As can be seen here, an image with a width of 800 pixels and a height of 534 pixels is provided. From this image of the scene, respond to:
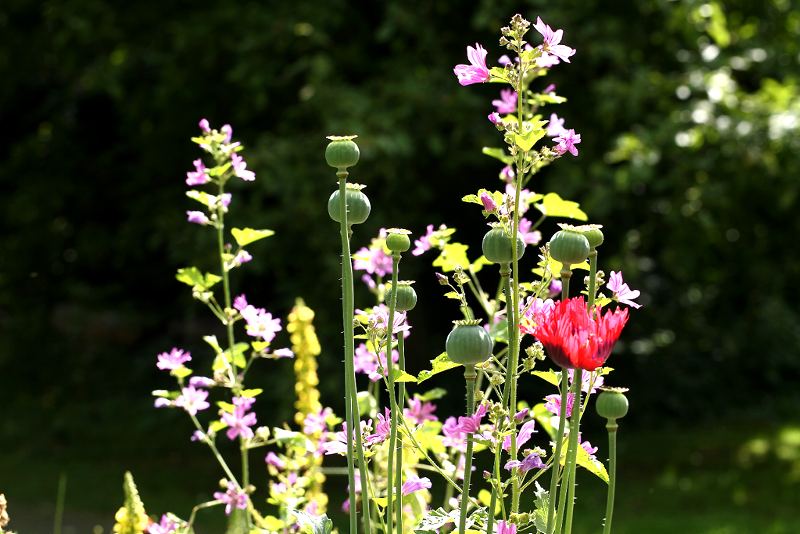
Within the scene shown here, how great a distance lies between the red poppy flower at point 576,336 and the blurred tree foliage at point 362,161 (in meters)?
5.03

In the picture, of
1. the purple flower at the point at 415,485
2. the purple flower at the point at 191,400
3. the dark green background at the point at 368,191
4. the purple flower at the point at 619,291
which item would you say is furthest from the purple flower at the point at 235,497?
the dark green background at the point at 368,191

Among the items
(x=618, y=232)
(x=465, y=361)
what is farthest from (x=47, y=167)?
(x=465, y=361)

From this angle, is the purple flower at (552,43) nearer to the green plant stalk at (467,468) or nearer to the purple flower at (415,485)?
the green plant stalk at (467,468)

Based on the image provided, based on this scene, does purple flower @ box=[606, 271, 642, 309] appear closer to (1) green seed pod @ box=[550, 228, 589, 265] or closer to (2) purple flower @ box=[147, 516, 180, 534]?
(1) green seed pod @ box=[550, 228, 589, 265]

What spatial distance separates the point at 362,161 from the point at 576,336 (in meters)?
5.52

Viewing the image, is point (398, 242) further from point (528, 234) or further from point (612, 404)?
point (528, 234)

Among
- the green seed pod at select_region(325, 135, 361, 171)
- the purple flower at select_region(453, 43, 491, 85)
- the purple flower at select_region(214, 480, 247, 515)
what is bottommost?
the purple flower at select_region(214, 480, 247, 515)

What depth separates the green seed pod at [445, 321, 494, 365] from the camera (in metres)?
1.13

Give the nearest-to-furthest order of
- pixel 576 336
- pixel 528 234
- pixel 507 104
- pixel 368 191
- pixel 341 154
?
pixel 576 336, pixel 341 154, pixel 507 104, pixel 528 234, pixel 368 191

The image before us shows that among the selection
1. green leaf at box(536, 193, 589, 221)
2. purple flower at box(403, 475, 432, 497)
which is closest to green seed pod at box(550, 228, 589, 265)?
purple flower at box(403, 475, 432, 497)

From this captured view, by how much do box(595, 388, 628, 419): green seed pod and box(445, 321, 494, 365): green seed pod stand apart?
0.19 metres

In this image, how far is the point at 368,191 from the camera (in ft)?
24.0

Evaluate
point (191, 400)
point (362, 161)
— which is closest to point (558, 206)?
point (191, 400)

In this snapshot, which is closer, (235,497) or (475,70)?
(475,70)
